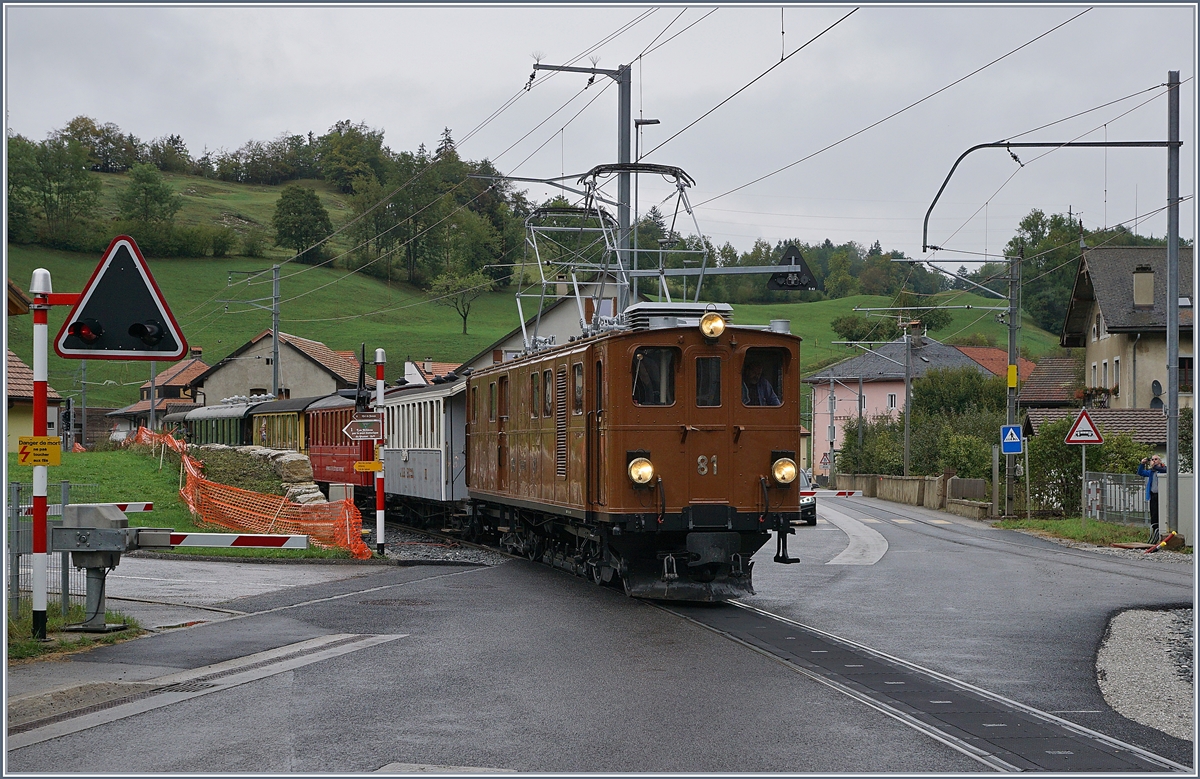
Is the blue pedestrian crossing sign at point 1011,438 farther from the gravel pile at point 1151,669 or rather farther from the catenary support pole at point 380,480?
the gravel pile at point 1151,669

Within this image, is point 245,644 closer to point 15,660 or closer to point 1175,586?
point 15,660

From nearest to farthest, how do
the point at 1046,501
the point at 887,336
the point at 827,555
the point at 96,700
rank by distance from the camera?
the point at 96,700 → the point at 827,555 → the point at 1046,501 → the point at 887,336

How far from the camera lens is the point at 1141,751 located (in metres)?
7.34

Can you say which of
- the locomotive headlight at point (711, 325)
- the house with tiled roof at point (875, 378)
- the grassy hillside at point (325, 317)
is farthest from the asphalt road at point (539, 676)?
the house with tiled roof at point (875, 378)

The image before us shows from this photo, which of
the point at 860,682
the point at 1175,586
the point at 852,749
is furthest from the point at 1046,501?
the point at 852,749

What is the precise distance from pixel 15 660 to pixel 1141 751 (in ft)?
27.0

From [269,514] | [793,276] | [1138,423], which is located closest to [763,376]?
[793,276]

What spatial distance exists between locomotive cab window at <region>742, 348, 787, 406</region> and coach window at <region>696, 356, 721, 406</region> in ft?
1.10

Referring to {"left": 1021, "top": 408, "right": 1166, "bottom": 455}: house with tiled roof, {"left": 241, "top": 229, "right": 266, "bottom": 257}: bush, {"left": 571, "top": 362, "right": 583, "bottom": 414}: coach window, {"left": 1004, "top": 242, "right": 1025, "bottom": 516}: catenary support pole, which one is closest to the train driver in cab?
{"left": 571, "top": 362, "right": 583, "bottom": 414}: coach window

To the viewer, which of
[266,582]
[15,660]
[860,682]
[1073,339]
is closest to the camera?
[860,682]

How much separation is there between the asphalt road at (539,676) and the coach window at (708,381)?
Result: 8.12 feet

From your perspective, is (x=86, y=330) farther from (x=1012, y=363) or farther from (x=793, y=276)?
(x=1012, y=363)

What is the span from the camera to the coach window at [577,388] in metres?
15.8

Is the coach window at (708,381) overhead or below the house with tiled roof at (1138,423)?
overhead
